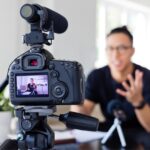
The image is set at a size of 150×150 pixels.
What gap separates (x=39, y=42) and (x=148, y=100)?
1.36 metres

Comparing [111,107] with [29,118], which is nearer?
[29,118]

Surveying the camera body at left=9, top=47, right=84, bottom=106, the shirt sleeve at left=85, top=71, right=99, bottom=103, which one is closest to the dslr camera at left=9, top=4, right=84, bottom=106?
the camera body at left=9, top=47, right=84, bottom=106

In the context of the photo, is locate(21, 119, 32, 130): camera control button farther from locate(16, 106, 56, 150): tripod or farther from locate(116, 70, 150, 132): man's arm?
locate(116, 70, 150, 132): man's arm

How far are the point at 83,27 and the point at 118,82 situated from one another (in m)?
1.02

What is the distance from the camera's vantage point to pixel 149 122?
191 centimetres

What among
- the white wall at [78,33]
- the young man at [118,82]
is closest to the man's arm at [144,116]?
the young man at [118,82]

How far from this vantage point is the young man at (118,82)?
1.92m

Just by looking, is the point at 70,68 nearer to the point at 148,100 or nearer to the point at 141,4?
the point at 148,100

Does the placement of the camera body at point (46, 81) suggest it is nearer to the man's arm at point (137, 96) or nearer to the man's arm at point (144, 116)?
the man's arm at point (137, 96)

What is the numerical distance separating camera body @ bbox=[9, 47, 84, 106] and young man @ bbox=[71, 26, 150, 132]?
1.14 metres

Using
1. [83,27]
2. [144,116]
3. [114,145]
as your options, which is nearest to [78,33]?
[83,27]

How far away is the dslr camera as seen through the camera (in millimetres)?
667

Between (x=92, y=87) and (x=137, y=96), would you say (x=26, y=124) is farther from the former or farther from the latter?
(x=92, y=87)

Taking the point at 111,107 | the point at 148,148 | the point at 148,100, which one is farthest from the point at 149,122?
the point at 148,148
